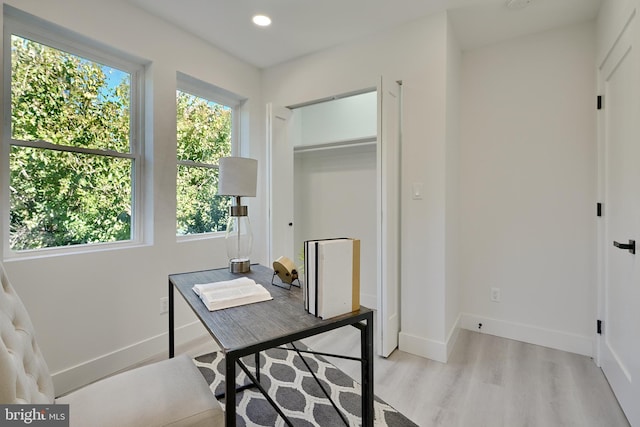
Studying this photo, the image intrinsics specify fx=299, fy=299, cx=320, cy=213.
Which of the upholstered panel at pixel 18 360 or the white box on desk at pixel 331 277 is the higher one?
the white box on desk at pixel 331 277

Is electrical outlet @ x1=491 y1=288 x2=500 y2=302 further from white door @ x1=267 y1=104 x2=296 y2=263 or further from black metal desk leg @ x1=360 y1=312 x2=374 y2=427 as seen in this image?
black metal desk leg @ x1=360 y1=312 x2=374 y2=427

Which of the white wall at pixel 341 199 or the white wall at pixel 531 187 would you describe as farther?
the white wall at pixel 341 199

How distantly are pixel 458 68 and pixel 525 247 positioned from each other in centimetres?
170

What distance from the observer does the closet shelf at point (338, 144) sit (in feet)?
10.2

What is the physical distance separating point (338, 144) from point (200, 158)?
144 cm

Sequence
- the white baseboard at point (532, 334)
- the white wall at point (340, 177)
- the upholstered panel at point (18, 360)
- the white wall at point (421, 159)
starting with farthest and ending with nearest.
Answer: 1. the white wall at point (340, 177)
2. the white baseboard at point (532, 334)
3. the white wall at point (421, 159)
4. the upholstered panel at point (18, 360)

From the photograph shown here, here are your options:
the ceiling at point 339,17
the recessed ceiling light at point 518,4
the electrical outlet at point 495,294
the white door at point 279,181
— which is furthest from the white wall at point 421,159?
the white door at point 279,181

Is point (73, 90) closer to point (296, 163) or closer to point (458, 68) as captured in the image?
point (296, 163)

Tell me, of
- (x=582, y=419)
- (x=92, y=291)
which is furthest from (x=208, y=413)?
(x=582, y=419)

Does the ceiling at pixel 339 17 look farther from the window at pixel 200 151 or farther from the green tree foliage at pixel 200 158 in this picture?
the green tree foliage at pixel 200 158

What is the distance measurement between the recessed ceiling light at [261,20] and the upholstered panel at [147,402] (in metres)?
2.46

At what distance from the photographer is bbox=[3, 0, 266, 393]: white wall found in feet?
6.02

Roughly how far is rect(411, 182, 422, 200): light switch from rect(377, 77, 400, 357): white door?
0.49 ft

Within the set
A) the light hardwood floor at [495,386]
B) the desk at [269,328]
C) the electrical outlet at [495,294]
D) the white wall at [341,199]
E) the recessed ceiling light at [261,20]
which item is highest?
the recessed ceiling light at [261,20]
